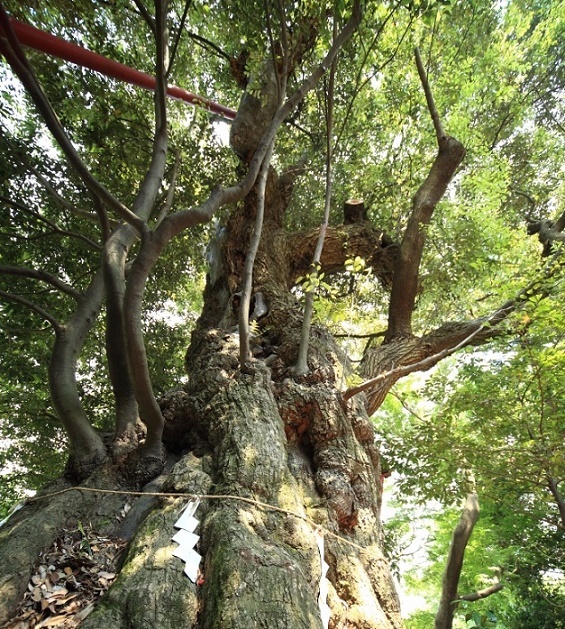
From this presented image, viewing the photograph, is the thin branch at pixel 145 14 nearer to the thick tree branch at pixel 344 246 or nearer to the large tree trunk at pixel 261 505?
the large tree trunk at pixel 261 505

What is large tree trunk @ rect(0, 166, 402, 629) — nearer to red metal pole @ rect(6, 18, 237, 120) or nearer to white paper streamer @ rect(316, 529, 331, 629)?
white paper streamer @ rect(316, 529, 331, 629)

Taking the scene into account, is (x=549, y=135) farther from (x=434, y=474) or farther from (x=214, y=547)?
(x=214, y=547)

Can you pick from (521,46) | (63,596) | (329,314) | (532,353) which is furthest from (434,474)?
(521,46)

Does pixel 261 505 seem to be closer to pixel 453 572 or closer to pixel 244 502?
pixel 244 502

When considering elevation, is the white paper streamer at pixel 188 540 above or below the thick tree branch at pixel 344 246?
below

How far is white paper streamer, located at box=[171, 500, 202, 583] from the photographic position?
1681mm

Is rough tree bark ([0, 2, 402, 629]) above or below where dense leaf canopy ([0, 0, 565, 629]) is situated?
below

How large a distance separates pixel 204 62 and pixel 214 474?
6229 mm

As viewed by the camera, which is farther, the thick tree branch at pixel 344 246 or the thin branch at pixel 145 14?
the thick tree branch at pixel 344 246

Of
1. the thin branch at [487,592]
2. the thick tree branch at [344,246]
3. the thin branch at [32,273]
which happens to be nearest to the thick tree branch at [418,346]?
the thick tree branch at [344,246]

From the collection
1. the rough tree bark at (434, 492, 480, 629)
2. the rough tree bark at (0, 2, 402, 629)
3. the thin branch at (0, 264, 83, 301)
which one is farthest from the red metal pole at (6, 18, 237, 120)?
the rough tree bark at (434, 492, 480, 629)

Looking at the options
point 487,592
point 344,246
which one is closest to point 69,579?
point 344,246

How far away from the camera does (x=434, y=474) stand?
16.5 feet

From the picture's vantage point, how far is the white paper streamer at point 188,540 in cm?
168
